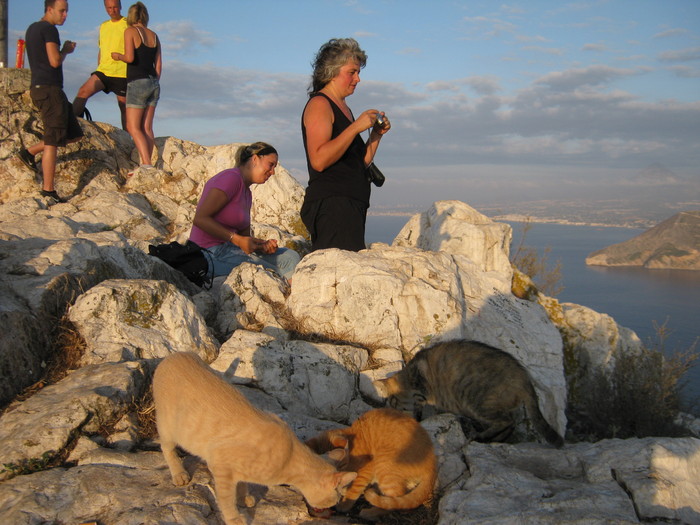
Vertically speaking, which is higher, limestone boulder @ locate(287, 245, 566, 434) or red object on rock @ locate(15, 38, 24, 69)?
red object on rock @ locate(15, 38, 24, 69)

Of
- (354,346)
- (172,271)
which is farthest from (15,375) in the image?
(354,346)

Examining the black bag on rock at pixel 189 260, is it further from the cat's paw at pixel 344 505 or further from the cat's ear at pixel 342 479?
the cat's ear at pixel 342 479

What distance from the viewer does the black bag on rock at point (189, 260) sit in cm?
593

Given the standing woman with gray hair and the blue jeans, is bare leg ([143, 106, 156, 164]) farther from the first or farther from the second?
the standing woman with gray hair

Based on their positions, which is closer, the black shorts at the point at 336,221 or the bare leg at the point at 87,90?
the black shorts at the point at 336,221

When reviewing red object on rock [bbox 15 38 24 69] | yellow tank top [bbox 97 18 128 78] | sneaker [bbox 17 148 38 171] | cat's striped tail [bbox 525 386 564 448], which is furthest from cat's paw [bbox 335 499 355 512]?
red object on rock [bbox 15 38 24 69]

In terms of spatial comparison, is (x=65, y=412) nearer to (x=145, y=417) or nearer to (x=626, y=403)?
(x=145, y=417)

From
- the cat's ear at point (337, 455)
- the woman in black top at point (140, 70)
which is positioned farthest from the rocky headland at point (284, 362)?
the woman in black top at point (140, 70)

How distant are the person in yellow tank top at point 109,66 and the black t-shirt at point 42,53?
203 cm

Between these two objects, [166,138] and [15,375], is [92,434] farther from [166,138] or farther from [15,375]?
[166,138]

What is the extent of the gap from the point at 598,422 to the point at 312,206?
5225 mm

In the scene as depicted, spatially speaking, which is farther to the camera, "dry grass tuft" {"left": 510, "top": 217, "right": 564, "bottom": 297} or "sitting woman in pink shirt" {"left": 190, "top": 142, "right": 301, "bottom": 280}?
"dry grass tuft" {"left": 510, "top": 217, "right": 564, "bottom": 297}

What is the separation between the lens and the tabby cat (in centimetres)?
490

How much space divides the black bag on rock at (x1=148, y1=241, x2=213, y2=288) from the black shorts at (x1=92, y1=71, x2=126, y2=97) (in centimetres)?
664
